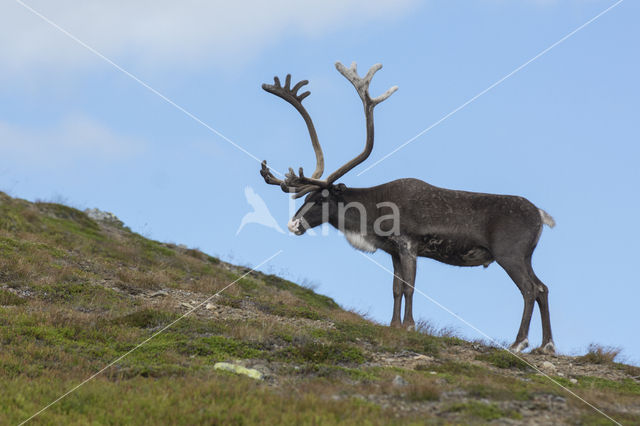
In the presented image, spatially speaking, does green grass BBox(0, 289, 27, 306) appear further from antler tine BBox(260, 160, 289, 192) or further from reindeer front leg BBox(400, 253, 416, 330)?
reindeer front leg BBox(400, 253, 416, 330)

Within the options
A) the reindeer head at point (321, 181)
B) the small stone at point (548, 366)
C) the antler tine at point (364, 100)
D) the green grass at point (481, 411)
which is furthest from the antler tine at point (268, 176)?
the green grass at point (481, 411)

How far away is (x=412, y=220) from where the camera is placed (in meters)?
14.4

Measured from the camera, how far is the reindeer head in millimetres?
15086

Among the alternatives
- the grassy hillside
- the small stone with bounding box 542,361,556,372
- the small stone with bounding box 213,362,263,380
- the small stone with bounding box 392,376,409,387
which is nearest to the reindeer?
the small stone with bounding box 542,361,556,372

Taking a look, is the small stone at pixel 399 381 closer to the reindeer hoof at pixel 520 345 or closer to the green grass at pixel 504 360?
the green grass at pixel 504 360

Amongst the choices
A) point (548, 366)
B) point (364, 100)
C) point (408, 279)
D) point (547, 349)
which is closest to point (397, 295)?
point (408, 279)

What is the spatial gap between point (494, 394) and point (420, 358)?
321 centimetres

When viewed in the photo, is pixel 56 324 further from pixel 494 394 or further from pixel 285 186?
pixel 494 394

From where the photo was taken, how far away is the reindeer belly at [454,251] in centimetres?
1414

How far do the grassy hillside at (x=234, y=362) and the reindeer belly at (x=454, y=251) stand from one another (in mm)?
1564

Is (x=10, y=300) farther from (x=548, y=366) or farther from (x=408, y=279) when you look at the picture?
(x=548, y=366)

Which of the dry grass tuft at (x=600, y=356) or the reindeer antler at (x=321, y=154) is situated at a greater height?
the reindeer antler at (x=321, y=154)

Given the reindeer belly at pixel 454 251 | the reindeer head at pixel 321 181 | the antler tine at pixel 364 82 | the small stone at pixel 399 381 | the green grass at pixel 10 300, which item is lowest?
the small stone at pixel 399 381

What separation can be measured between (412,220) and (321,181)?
84.2 inches
